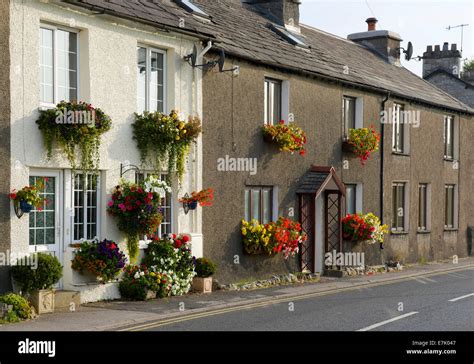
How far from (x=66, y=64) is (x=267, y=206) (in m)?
7.66

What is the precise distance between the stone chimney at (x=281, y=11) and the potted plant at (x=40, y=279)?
49.3 feet

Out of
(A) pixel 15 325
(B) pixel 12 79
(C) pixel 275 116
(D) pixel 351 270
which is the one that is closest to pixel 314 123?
(C) pixel 275 116

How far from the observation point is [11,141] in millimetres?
13734

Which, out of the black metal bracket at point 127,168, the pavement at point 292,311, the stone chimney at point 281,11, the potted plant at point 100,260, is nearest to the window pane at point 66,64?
the black metal bracket at point 127,168

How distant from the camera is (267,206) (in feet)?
68.7

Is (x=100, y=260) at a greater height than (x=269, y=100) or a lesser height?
lesser

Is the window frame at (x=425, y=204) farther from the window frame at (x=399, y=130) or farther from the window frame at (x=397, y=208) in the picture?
the window frame at (x=399, y=130)

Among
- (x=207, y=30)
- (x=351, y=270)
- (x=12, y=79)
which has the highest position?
(x=207, y=30)

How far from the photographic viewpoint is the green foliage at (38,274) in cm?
1358

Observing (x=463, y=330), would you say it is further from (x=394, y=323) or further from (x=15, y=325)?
(x=15, y=325)

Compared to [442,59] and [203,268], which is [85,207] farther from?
[442,59]

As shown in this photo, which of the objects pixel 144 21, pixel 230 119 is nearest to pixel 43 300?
pixel 144 21
